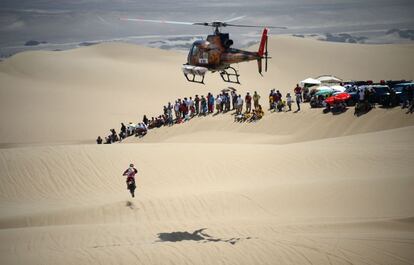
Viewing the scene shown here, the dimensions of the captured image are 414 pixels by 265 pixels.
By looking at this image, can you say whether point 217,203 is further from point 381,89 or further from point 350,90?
point 350,90

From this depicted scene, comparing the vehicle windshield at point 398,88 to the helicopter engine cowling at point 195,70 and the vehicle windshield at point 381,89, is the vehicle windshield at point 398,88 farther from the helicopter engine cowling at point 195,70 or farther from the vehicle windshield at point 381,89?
the helicopter engine cowling at point 195,70

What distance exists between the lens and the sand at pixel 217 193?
14539 mm

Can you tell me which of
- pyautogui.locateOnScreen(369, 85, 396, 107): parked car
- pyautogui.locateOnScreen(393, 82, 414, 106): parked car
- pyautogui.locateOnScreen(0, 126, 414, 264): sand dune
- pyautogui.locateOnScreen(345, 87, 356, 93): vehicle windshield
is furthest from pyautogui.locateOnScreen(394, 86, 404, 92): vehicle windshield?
pyautogui.locateOnScreen(0, 126, 414, 264): sand dune

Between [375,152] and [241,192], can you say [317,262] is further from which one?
[375,152]

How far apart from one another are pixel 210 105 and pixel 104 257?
20.0 meters

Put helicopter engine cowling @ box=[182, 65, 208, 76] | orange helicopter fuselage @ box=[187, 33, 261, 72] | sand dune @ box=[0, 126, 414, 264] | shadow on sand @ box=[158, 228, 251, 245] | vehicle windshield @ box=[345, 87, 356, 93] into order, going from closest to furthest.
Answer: sand dune @ box=[0, 126, 414, 264]
shadow on sand @ box=[158, 228, 251, 245]
orange helicopter fuselage @ box=[187, 33, 261, 72]
helicopter engine cowling @ box=[182, 65, 208, 76]
vehicle windshield @ box=[345, 87, 356, 93]

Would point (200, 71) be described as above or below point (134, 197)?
above

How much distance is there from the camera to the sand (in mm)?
14539

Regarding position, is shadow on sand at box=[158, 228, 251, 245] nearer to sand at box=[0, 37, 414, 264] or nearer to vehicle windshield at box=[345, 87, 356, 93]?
sand at box=[0, 37, 414, 264]

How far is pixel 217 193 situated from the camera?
771 inches

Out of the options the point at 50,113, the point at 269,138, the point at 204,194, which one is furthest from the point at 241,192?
the point at 50,113

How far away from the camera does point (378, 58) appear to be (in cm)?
5697

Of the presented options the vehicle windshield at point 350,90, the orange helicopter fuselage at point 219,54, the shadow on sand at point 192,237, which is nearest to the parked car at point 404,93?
the vehicle windshield at point 350,90

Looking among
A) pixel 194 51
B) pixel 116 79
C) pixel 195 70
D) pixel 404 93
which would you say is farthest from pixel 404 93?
pixel 116 79
